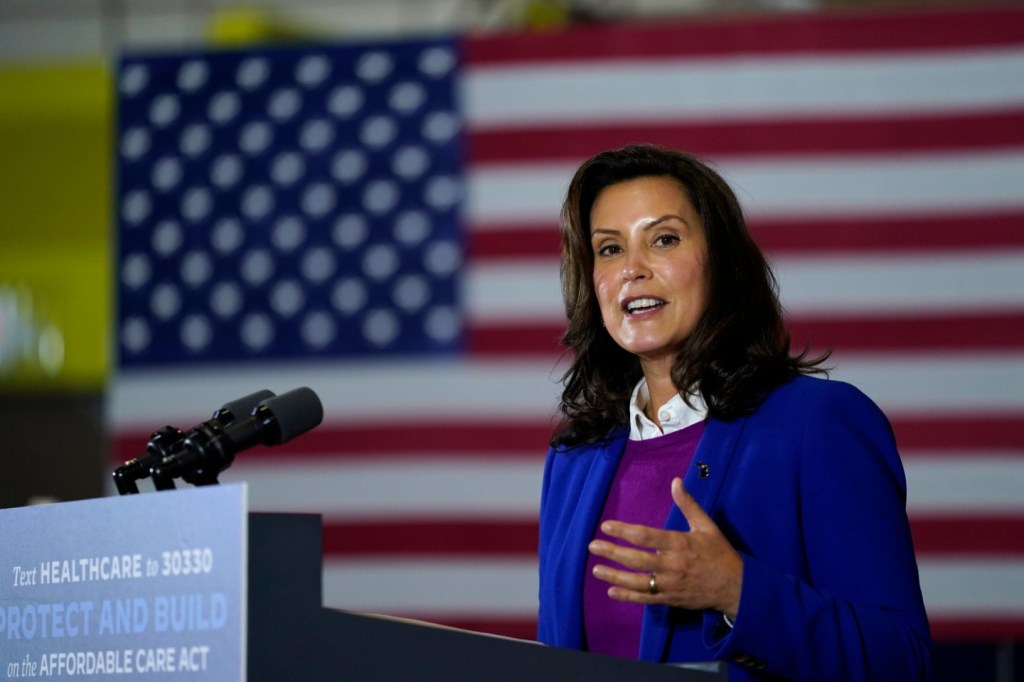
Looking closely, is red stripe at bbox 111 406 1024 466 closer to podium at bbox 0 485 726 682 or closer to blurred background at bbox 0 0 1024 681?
blurred background at bbox 0 0 1024 681

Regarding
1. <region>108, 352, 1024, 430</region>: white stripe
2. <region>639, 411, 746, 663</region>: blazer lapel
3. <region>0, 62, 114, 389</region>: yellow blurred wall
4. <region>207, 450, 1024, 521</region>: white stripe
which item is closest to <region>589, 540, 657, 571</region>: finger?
<region>639, 411, 746, 663</region>: blazer lapel

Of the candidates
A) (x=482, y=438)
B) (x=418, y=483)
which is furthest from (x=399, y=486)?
(x=482, y=438)

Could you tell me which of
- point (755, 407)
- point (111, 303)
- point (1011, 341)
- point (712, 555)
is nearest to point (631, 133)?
point (1011, 341)

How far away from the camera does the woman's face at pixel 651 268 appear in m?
1.84

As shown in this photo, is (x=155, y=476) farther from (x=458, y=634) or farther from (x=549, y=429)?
(x=549, y=429)

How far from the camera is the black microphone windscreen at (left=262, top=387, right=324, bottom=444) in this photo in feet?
4.40

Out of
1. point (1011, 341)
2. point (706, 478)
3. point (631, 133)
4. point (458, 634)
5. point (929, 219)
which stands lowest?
point (458, 634)

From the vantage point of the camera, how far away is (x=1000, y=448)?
389cm

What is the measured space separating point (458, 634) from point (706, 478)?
57cm

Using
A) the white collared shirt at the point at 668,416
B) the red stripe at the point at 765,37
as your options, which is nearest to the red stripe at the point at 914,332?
the red stripe at the point at 765,37

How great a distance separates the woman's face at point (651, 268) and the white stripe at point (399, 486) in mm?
2275

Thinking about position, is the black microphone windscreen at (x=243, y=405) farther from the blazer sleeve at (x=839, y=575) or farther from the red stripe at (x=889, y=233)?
the red stripe at (x=889, y=233)

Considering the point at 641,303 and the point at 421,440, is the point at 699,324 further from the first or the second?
the point at 421,440

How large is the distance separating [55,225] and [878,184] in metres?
3.10
